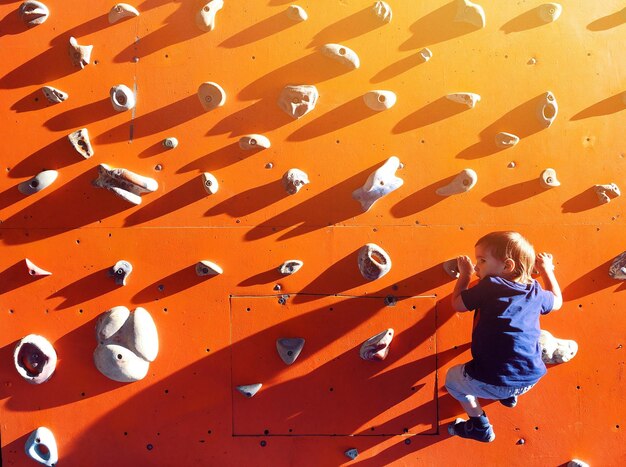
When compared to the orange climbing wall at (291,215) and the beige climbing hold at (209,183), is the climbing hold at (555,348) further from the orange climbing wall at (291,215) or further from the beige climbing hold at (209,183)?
the beige climbing hold at (209,183)

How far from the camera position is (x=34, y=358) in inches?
76.6

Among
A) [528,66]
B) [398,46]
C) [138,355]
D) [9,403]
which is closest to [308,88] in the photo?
[398,46]

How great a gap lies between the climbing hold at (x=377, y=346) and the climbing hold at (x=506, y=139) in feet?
3.11

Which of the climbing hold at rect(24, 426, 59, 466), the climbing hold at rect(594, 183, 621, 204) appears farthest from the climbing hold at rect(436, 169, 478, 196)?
the climbing hold at rect(24, 426, 59, 466)

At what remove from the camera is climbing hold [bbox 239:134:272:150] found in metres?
1.89

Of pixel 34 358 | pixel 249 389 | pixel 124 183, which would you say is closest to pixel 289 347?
pixel 249 389

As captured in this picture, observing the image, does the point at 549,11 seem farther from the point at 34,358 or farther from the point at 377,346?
the point at 34,358

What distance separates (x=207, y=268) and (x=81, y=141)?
0.77 meters

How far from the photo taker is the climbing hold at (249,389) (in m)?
1.95

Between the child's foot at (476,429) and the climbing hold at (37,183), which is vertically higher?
the climbing hold at (37,183)

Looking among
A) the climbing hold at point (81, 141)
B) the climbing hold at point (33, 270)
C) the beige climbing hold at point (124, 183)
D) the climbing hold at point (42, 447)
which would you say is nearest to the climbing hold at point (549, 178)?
the beige climbing hold at point (124, 183)

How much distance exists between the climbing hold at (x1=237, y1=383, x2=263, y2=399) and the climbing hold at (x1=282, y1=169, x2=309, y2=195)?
0.87 m

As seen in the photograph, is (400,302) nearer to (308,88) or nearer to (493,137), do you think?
(493,137)

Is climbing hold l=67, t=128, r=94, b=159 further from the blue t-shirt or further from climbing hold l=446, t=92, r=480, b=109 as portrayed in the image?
the blue t-shirt
